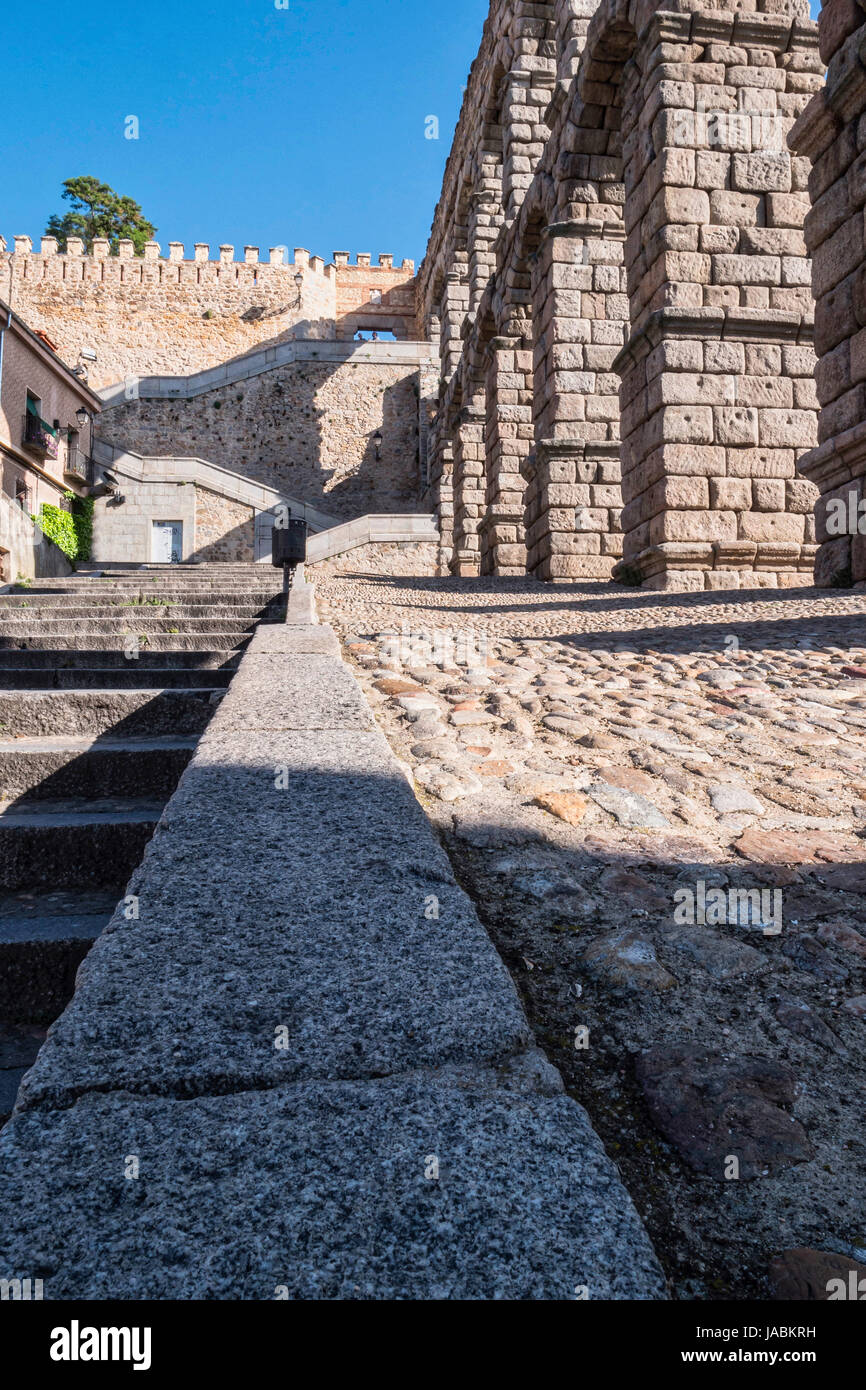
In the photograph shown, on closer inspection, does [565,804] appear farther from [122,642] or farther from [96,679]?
[122,642]

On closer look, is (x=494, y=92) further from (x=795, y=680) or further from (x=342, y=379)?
(x=795, y=680)

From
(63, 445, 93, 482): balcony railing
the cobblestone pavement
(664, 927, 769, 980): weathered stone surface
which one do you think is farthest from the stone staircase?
(63, 445, 93, 482): balcony railing

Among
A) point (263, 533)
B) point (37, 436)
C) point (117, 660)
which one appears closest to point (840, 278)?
point (117, 660)

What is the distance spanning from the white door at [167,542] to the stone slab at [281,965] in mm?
21105

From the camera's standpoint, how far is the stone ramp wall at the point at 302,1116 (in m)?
0.77

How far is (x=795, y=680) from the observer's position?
4230 mm

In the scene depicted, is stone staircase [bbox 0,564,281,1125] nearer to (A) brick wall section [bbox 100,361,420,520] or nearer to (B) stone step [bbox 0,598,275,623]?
(B) stone step [bbox 0,598,275,623]

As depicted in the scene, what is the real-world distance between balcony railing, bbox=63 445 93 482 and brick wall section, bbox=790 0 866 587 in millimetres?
18091

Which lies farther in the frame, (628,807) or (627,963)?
(628,807)

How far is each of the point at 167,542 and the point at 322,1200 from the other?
22.6 meters

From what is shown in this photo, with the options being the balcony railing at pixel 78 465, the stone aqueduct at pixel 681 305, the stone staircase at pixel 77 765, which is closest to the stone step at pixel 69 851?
the stone staircase at pixel 77 765

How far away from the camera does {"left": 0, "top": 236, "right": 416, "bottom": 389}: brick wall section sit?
30.3m

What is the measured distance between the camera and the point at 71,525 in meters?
20.3

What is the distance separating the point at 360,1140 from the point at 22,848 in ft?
6.07
